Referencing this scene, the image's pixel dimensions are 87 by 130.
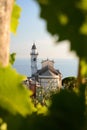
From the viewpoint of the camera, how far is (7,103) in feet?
1.58

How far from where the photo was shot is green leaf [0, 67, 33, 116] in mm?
472

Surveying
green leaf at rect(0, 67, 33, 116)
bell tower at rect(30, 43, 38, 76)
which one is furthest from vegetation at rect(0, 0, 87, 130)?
bell tower at rect(30, 43, 38, 76)

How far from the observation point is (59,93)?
43cm

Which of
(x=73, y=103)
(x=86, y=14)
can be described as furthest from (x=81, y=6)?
(x=73, y=103)

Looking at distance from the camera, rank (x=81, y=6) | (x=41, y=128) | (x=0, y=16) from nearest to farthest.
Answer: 1. (x=81, y=6)
2. (x=41, y=128)
3. (x=0, y=16)

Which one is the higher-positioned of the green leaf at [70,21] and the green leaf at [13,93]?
the green leaf at [70,21]

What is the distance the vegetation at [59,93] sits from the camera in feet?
0.97

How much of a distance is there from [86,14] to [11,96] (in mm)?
225

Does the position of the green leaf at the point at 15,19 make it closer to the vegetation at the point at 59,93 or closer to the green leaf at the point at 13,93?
the vegetation at the point at 59,93

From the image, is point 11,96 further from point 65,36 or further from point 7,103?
point 65,36

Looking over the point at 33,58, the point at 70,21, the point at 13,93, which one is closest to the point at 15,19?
the point at 13,93

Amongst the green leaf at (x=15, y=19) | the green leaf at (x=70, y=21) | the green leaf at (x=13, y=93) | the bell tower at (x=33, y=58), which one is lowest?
the green leaf at (x=13, y=93)

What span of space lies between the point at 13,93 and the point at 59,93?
3.2 inches

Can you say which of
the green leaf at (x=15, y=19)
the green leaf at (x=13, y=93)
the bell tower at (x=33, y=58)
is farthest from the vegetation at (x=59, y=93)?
the bell tower at (x=33, y=58)
